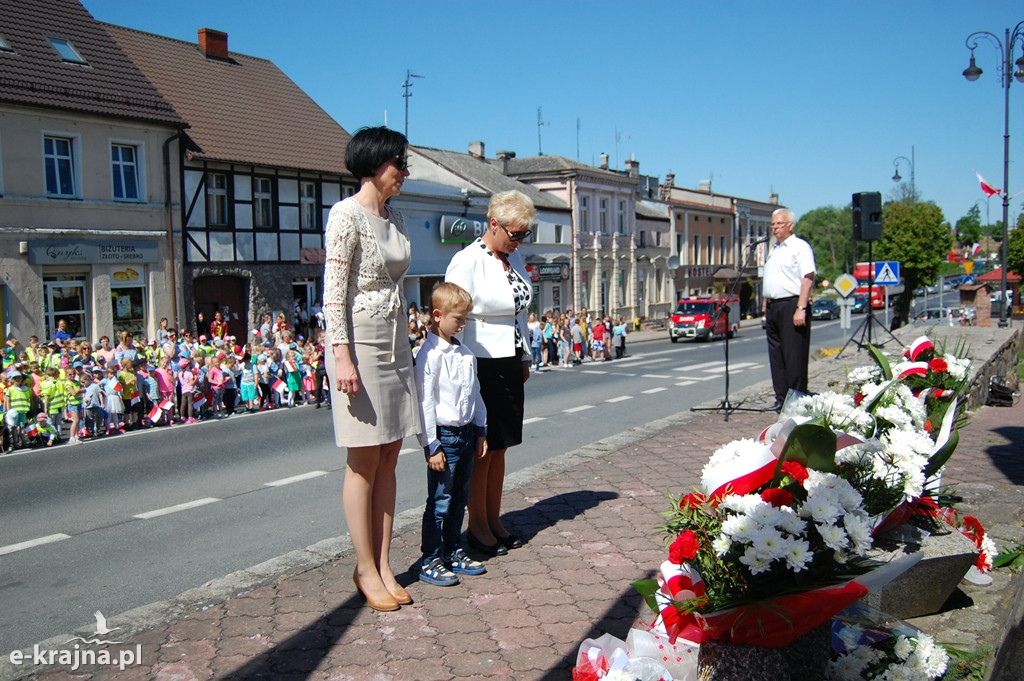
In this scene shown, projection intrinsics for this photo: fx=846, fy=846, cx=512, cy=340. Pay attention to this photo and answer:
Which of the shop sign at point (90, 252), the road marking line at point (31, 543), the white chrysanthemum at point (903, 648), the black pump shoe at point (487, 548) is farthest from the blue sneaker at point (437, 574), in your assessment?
the shop sign at point (90, 252)

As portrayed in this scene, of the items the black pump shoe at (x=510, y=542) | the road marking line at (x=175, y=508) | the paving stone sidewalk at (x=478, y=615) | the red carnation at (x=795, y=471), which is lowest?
the road marking line at (x=175, y=508)

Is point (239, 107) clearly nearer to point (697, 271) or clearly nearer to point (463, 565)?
Result: point (463, 565)

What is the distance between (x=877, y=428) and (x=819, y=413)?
0.40 meters

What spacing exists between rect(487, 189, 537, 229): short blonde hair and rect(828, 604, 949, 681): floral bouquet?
8.69 ft

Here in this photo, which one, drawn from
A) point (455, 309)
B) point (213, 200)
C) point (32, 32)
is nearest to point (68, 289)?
point (213, 200)

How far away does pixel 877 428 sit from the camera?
3693 millimetres

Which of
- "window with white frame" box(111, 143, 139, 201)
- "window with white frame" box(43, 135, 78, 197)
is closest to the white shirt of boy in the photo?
"window with white frame" box(43, 135, 78, 197)

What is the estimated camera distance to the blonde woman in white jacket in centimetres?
473

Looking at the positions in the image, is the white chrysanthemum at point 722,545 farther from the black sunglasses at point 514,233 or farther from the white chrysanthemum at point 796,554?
the black sunglasses at point 514,233

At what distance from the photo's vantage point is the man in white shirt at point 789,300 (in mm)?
7941

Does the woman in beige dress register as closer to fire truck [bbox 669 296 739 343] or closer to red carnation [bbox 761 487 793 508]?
red carnation [bbox 761 487 793 508]

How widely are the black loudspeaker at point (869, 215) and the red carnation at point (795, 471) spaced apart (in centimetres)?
1337

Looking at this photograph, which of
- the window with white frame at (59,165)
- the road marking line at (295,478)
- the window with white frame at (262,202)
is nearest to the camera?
the road marking line at (295,478)

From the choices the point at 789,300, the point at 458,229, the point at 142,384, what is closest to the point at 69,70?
the point at 142,384
